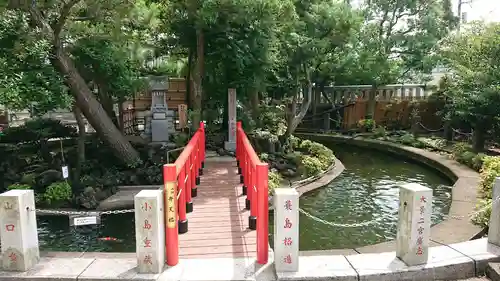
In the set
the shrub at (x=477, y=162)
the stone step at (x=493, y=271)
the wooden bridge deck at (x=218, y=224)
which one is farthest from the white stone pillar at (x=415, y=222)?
the shrub at (x=477, y=162)

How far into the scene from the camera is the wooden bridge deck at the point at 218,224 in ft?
19.0

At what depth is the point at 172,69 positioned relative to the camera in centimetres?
1798

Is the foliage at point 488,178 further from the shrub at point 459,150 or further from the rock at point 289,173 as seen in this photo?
the rock at point 289,173

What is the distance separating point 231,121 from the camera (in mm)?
12906

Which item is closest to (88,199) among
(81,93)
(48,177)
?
(48,177)

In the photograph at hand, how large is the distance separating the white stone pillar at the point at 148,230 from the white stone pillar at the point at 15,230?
1429 millimetres

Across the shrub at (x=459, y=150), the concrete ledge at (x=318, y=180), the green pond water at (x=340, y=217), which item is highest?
the shrub at (x=459, y=150)

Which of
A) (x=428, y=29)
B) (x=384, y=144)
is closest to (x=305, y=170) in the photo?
(x=384, y=144)

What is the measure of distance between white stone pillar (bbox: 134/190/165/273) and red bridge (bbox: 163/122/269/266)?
0.21 m

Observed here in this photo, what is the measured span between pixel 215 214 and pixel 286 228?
8.66 ft

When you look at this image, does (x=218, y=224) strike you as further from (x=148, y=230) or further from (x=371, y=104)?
(x=371, y=104)

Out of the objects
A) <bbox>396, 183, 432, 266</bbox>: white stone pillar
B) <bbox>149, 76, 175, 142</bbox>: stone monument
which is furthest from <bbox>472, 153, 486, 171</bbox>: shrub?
<bbox>149, 76, 175, 142</bbox>: stone monument

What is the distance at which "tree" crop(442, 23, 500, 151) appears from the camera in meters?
12.2

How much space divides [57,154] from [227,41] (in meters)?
6.18
